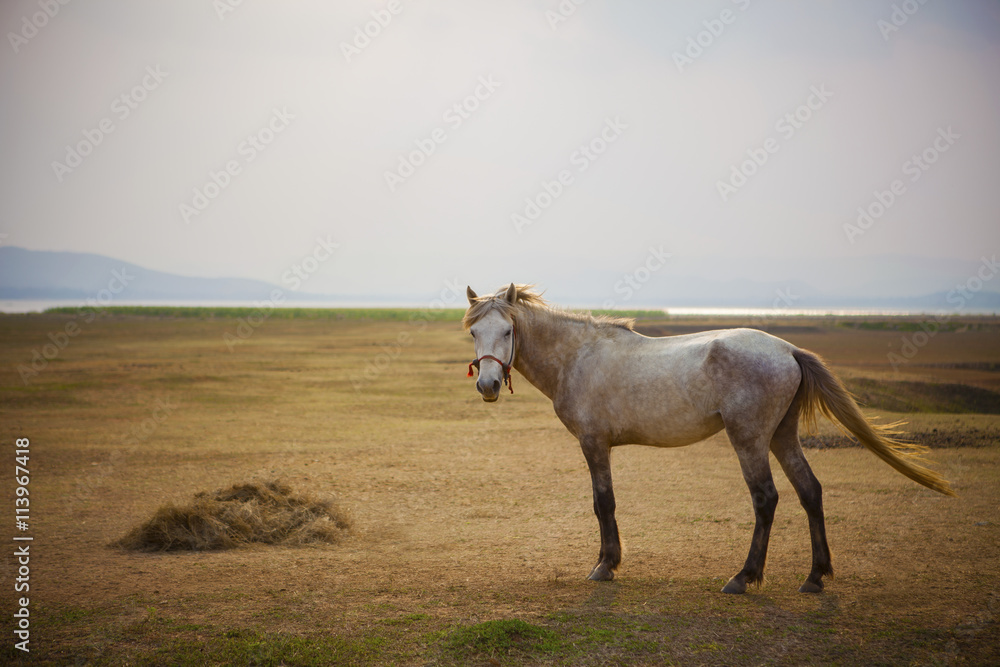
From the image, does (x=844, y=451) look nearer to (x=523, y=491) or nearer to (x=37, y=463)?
(x=523, y=491)

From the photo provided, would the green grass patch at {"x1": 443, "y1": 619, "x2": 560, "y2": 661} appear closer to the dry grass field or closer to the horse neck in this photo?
the dry grass field

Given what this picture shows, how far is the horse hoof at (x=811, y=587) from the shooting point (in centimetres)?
517

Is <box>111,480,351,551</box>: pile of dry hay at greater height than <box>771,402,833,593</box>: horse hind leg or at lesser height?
lesser

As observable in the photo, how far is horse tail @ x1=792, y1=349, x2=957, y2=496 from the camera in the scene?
5.27m

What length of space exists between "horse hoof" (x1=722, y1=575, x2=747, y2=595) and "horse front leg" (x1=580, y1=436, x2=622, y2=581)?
0.95 metres

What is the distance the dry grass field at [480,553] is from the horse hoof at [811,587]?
0.09 metres

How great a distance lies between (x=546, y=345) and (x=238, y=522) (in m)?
4.13

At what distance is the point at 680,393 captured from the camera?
17.9 ft

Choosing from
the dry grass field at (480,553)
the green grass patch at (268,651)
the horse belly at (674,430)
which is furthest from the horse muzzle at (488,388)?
the green grass patch at (268,651)

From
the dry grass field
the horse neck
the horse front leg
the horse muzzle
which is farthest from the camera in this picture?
the horse neck

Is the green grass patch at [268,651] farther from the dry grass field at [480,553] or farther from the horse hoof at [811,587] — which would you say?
the horse hoof at [811,587]

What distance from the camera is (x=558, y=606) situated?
495cm

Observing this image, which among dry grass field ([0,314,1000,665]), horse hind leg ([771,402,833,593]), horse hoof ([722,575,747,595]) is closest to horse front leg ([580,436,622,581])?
dry grass field ([0,314,1000,665])

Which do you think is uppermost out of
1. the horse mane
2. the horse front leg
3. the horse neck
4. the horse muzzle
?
the horse mane
